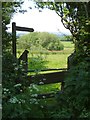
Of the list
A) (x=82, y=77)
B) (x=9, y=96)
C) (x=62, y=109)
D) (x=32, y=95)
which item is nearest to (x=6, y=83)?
(x=9, y=96)

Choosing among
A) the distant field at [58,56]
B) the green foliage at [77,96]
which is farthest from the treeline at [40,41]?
the green foliage at [77,96]

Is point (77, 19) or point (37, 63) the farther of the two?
point (77, 19)

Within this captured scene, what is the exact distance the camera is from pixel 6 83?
5.86ft

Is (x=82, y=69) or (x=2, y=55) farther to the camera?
(x=2, y=55)

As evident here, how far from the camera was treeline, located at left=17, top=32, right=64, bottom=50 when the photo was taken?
7.12 ft

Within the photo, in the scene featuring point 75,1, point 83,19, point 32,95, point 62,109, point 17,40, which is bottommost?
point 62,109

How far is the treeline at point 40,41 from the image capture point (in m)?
2.17

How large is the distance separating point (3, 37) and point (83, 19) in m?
0.72

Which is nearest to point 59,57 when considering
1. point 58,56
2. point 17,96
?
point 58,56

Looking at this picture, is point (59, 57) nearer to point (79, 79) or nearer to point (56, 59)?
point (56, 59)

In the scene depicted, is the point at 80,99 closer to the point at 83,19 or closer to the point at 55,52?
the point at 55,52

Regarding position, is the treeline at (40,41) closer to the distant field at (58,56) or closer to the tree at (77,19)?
the distant field at (58,56)

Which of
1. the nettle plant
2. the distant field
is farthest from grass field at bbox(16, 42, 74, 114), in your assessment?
the nettle plant

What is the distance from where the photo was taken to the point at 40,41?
2170 millimetres
